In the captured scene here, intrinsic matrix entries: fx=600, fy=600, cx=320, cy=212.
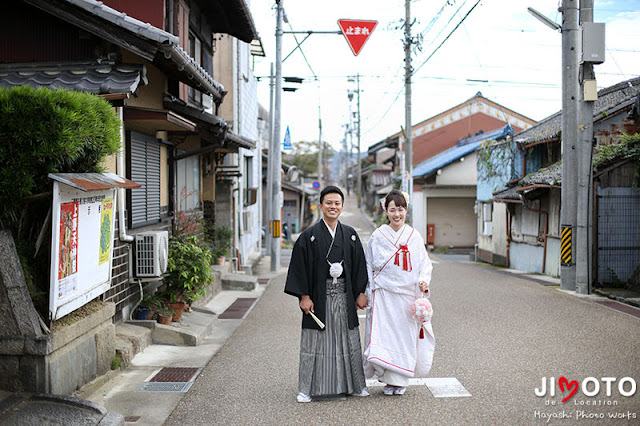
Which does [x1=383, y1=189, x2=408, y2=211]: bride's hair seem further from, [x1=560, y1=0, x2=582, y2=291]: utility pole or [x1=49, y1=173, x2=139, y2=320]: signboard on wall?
[x1=560, y1=0, x2=582, y2=291]: utility pole

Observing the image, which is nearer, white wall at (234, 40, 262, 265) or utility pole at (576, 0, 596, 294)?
utility pole at (576, 0, 596, 294)

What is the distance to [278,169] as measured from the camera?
20656 mm

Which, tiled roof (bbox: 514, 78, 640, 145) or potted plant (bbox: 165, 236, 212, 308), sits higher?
tiled roof (bbox: 514, 78, 640, 145)

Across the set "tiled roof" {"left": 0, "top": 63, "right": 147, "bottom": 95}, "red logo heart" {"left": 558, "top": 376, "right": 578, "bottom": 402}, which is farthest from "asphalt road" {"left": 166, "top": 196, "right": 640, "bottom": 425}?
"tiled roof" {"left": 0, "top": 63, "right": 147, "bottom": 95}

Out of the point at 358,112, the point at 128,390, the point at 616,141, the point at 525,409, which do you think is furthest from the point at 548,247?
the point at 358,112

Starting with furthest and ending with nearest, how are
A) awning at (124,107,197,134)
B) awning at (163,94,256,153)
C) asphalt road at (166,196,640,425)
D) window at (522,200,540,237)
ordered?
window at (522,200,540,237) < awning at (163,94,256,153) < awning at (124,107,197,134) < asphalt road at (166,196,640,425)

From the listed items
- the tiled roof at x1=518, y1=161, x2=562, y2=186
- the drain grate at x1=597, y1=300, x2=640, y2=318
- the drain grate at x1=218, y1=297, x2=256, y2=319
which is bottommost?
the drain grate at x1=218, y1=297, x2=256, y2=319

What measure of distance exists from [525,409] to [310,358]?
2096 mm

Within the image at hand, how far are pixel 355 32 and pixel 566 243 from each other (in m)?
7.50

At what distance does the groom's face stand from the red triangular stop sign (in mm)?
10379

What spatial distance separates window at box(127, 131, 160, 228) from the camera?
9.22 m

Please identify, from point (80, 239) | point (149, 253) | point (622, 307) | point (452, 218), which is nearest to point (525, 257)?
point (622, 307)

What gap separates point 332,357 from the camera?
608cm

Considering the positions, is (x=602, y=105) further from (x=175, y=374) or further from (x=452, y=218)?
(x=452, y=218)
